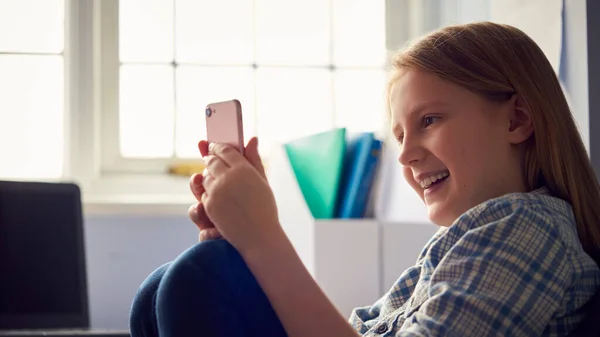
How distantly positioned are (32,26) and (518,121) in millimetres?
1601

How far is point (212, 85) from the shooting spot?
87.0 inches

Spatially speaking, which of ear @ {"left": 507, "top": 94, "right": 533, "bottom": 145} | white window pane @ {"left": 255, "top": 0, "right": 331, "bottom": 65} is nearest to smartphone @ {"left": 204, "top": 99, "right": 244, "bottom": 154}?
ear @ {"left": 507, "top": 94, "right": 533, "bottom": 145}

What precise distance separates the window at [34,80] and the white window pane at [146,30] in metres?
0.17

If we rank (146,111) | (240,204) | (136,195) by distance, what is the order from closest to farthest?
(240,204), (136,195), (146,111)

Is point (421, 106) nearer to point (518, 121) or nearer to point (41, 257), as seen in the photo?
point (518, 121)

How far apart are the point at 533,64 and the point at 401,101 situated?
0.54 ft

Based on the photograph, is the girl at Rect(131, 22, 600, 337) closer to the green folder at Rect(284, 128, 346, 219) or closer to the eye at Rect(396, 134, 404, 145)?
the eye at Rect(396, 134, 404, 145)

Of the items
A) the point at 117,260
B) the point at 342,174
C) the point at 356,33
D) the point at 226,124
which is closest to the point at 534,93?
the point at 226,124

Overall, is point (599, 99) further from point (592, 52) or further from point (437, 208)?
point (437, 208)

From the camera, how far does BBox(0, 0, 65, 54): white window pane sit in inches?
83.1

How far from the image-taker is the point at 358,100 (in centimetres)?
227

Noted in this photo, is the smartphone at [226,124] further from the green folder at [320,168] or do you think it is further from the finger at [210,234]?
the green folder at [320,168]

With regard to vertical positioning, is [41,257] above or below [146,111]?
below

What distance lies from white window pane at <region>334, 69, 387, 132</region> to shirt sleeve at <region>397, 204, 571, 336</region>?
1.49 metres
